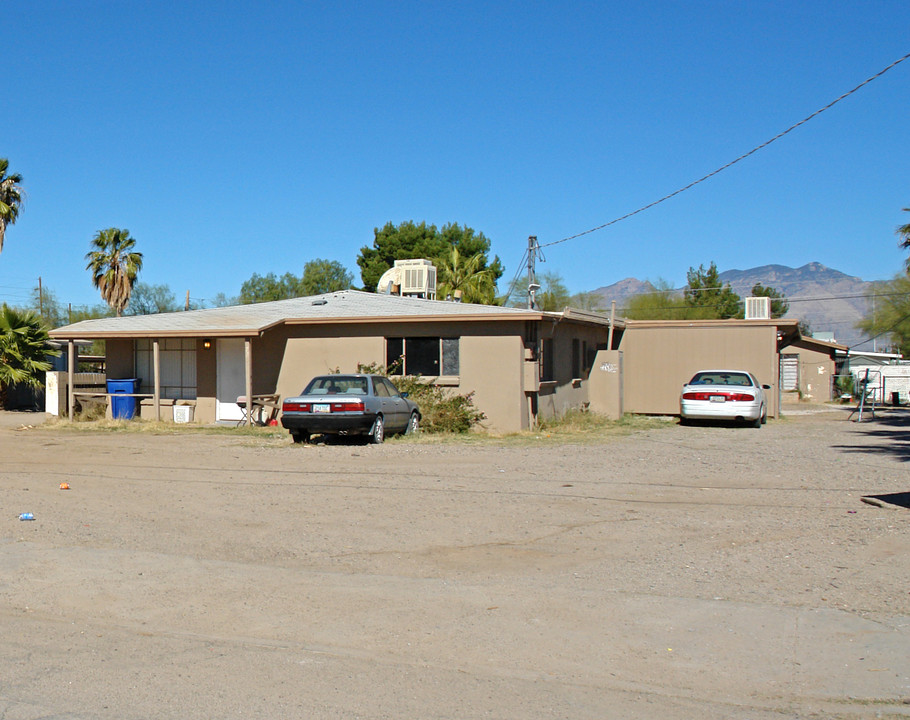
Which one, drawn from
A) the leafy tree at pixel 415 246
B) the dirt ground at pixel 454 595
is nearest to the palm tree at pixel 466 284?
the leafy tree at pixel 415 246

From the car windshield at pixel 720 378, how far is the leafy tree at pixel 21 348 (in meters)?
18.1

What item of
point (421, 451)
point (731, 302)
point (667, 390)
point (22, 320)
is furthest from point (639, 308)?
point (421, 451)

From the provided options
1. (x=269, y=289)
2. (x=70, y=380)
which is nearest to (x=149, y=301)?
(x=269, y=289)

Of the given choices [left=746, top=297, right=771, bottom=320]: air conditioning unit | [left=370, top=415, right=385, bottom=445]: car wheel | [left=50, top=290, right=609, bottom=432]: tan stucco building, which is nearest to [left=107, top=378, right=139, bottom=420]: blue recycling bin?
[left=50, top=290, right=609, bottom=432]: tan stucco building

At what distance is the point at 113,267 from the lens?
133 ft

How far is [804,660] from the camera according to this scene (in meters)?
5.43

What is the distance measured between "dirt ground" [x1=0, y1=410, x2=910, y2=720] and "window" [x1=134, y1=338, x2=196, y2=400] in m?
10.3

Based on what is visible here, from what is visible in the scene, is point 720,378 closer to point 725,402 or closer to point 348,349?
point 725,402

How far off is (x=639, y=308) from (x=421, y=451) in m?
53.6

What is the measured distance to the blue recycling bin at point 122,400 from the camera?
75.1ft

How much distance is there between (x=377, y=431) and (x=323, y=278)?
52221mm

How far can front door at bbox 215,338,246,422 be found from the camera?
22406 mm

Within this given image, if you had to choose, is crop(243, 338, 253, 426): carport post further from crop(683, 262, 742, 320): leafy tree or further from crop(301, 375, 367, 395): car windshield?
crop(683, 262, 742, 320): leafy tree

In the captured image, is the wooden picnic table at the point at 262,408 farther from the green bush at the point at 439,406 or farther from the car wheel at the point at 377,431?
the car wheel at the point at 377,431
